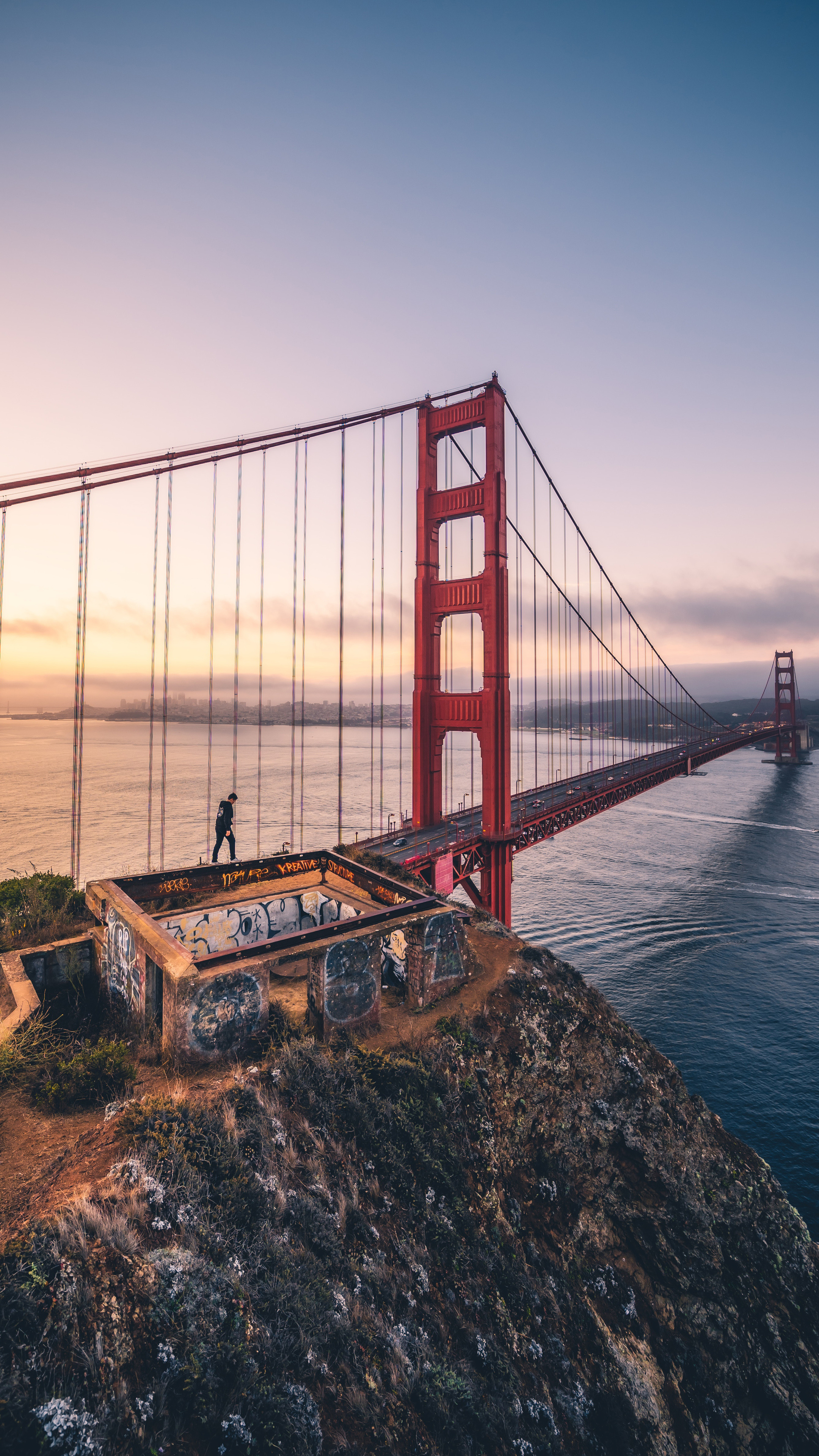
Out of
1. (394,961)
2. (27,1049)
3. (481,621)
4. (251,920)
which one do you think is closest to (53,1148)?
(27,1049)

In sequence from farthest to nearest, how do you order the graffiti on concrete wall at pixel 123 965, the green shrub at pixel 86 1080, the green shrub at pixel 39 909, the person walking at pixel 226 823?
the person walking at pixel 226 823, the green shrub at pixel 39 909, the graffiti on concrete wall at pixel 123 965, the green shrub at pixel 86 1080

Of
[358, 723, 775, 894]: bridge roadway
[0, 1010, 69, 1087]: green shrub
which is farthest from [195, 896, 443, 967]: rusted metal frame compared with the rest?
[358, 723, 775, 894]: bridge roadway

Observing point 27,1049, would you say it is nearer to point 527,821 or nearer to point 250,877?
point 250,877

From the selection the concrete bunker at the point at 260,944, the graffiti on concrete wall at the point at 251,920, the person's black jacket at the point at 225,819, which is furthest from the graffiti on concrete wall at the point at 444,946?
the person's black jacket at the point at 225,819

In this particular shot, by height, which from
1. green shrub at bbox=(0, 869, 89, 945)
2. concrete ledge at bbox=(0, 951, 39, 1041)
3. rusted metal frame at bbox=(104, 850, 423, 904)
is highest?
rusted metal frame at bbox=(104, 850, 423, 904)

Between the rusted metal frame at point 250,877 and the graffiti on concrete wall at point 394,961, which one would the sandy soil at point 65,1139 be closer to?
the graffiti on concrete wall at point 394,961

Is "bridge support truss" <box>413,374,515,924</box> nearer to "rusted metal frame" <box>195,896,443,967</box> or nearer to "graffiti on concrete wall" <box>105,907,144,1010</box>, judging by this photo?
"rusted metal frame" <box>195,896,443,967</box>
